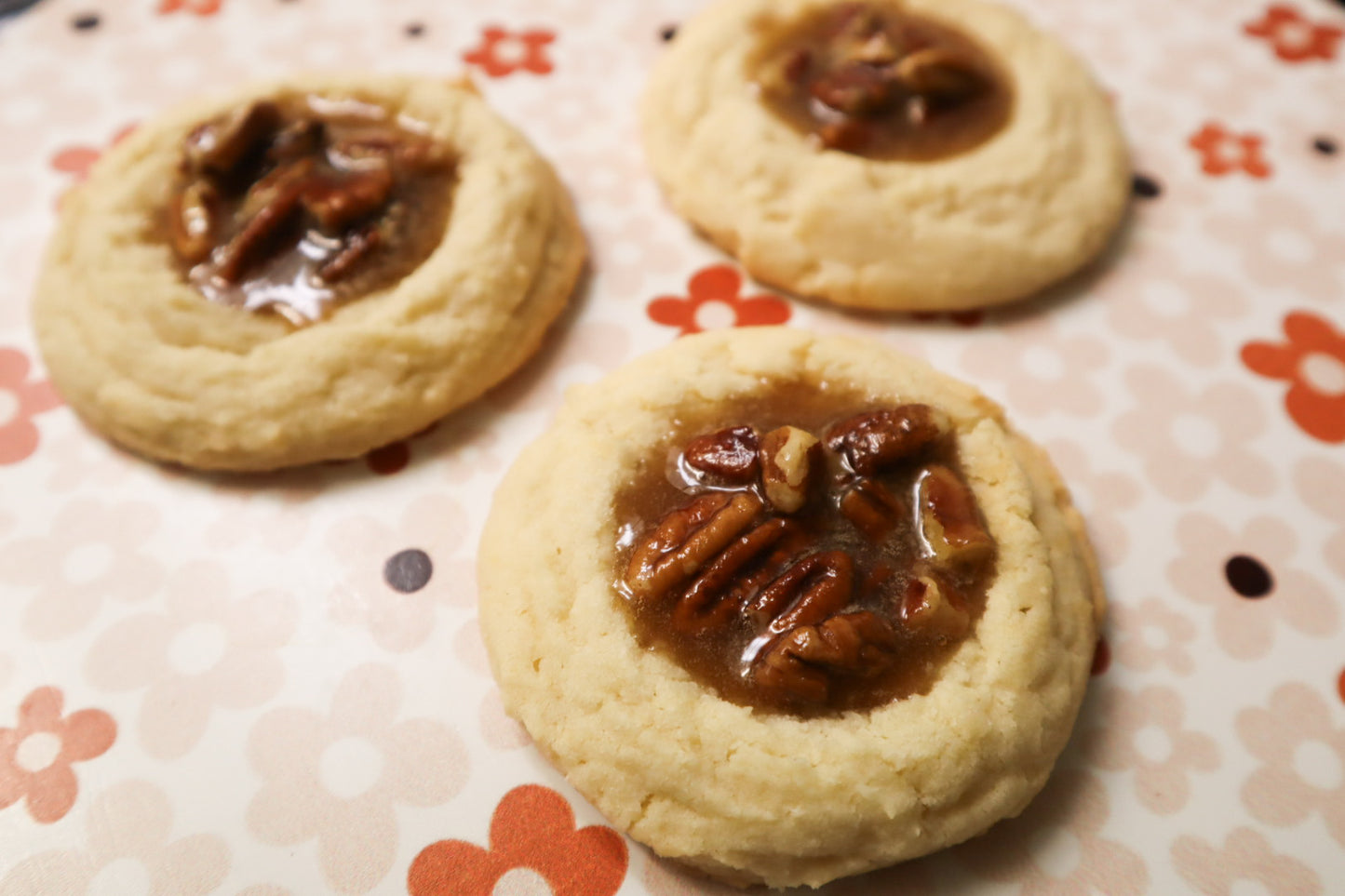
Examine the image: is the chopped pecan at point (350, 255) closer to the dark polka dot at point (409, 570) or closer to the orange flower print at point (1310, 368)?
the dark polka dot at point (409, 570)

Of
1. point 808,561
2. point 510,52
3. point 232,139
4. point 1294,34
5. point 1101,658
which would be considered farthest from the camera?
point 1294,34

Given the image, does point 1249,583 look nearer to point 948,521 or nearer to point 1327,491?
point 1327,491

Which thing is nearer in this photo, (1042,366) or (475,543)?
(475,543)

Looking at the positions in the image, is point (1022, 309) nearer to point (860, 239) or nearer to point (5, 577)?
point (860, 239)

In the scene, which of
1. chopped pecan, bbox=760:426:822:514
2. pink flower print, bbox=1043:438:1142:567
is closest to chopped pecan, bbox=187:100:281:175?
chopped pecan, bbox=760:426:822:514

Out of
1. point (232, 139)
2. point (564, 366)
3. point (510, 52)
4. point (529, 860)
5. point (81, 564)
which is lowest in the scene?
point (529, 860)

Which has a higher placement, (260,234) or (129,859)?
(260,234)

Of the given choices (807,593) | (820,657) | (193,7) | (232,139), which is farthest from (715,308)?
(193,7)

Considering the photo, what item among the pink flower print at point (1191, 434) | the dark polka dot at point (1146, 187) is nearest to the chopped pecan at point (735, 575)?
the pink flower print at point (1191, 434)
